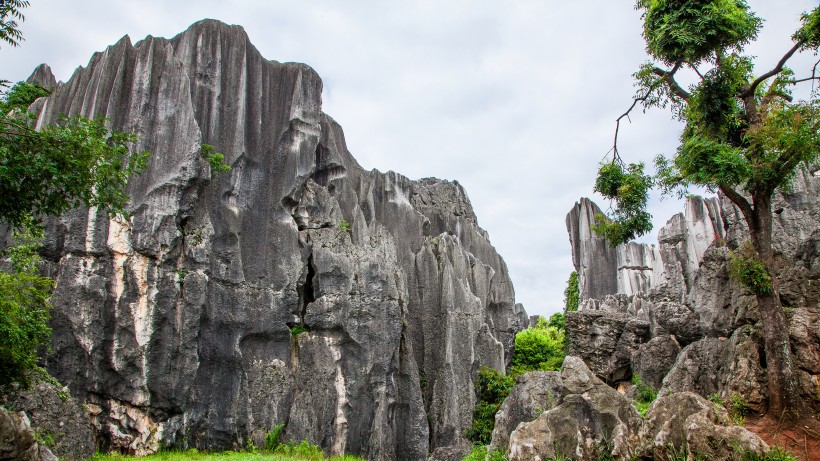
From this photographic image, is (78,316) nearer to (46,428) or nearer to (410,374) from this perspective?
(46,428)

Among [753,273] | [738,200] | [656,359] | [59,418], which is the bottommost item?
[59,418]

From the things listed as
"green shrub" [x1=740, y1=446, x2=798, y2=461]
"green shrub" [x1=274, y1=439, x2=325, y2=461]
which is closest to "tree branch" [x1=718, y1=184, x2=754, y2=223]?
"green shrub" [x1=740, y1=446, x2=798, y2=461]

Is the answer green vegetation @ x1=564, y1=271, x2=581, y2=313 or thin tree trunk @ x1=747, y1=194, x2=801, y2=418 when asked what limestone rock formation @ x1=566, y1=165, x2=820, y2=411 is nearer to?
thin tree trunk @ x1=747, y1=194, x2=801, y2=418

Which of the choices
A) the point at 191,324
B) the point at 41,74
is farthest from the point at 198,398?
the point at 41,74

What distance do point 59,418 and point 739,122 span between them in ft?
56.8

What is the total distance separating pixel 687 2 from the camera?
15.3m

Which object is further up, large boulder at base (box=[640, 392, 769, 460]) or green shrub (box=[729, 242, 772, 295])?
green shrub (box=[729, 242, 772, 295])

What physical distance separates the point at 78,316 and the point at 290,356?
6.53 m

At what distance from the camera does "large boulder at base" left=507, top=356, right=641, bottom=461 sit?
11.6 meters

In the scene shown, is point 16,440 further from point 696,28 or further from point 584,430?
point 696,28

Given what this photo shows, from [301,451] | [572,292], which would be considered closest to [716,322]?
[301,451]

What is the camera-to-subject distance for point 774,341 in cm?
1398

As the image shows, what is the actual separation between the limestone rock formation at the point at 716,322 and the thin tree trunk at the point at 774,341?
613mm

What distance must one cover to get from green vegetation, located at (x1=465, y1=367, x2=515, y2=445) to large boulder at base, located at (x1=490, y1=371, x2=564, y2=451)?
6.51 m
